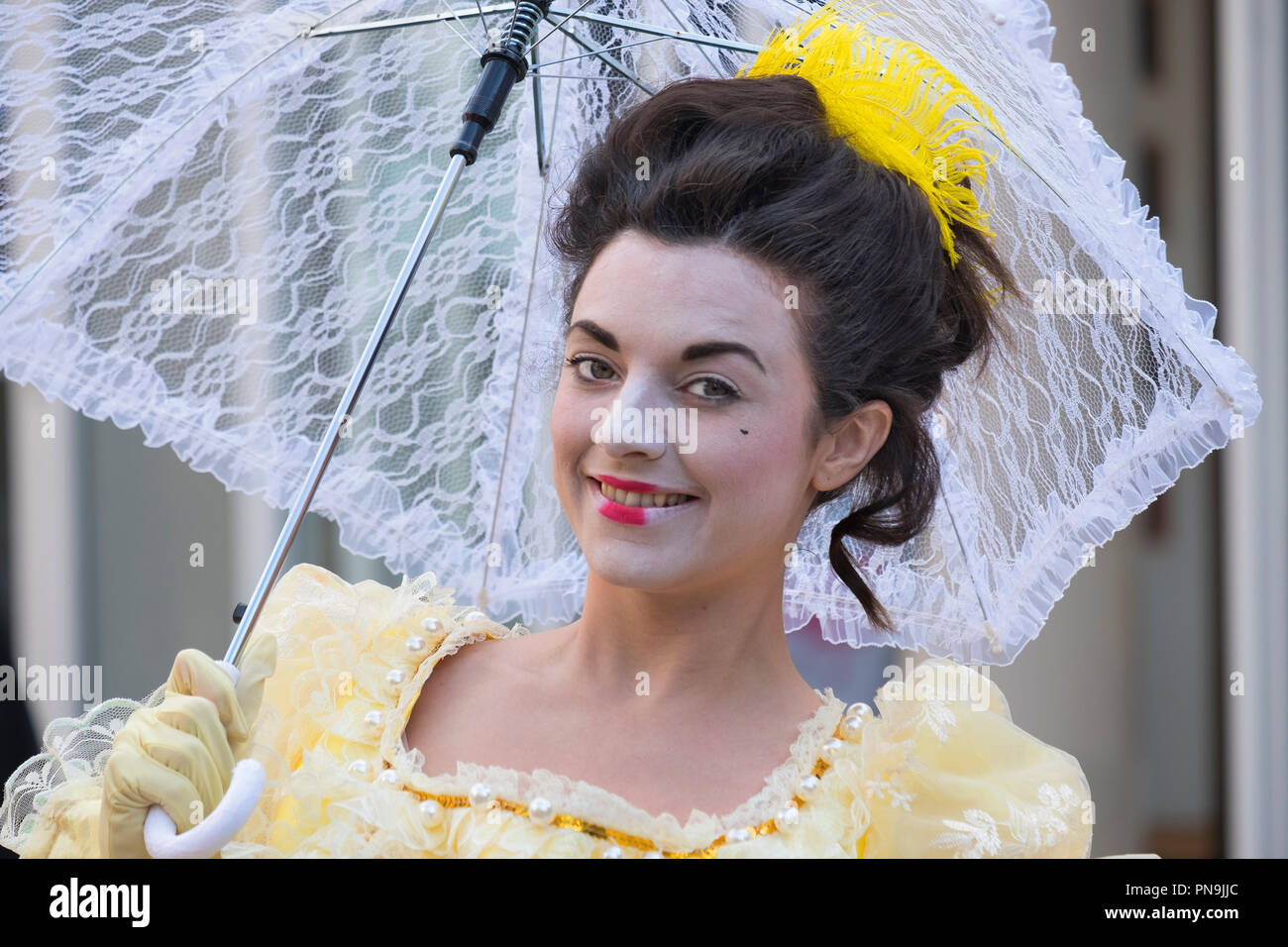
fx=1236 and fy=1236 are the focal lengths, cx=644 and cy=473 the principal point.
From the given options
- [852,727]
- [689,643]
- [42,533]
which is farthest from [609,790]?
[42,533]

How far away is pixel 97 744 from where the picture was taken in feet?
4.51

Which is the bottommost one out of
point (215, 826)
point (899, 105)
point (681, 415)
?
point (215, 826)

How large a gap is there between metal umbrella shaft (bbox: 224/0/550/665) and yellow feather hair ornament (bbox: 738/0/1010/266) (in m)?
0.32

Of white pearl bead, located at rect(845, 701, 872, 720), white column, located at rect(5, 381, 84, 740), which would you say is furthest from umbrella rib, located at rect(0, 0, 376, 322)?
white column, located at rect(5, 381, 84, 740)

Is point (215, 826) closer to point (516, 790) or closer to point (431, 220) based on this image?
point (516, 790)

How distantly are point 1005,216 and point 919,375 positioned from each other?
0.23 meters

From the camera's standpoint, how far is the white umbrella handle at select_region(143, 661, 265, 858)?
104 centimetres

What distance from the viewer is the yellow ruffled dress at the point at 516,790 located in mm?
1226

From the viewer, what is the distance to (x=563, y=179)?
5.36ft

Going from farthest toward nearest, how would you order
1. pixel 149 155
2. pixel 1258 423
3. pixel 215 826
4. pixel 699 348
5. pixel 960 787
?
pixel 1258 423 < pixel 149 155 < pixel 960 787 < pixel 699 348 < pixel 215 826

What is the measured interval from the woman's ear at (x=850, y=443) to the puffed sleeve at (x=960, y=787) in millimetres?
245

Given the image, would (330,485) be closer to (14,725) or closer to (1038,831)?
(1038,831)

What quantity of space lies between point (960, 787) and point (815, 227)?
62cm

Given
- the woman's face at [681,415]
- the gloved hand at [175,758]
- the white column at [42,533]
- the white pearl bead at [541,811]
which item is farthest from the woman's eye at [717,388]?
the white column at [42,533]
